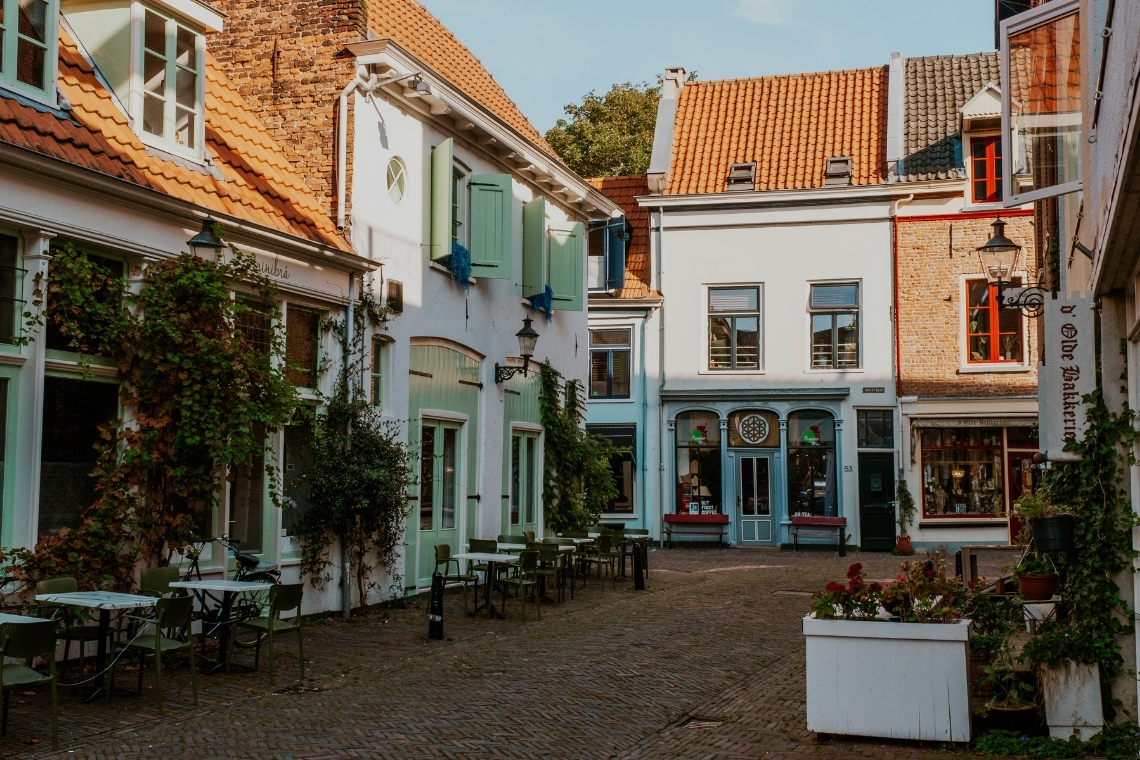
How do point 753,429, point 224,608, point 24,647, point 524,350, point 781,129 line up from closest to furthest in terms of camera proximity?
point 24,647 < point 224,608 < point 524,350 < point 753,429 < point 781,129

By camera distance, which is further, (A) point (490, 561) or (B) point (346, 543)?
(A) point (490, 561)

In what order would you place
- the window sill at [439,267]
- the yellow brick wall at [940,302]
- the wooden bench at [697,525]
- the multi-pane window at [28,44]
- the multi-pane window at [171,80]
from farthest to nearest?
the wooden bench at [697,525], the yellow brick wall at [940,302], the window sill at [439,267], the multi-pane window at [171,80], the multi-pane window at [28,44]

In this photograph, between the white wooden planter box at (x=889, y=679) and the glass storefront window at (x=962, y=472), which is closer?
the white wooden planter box at (x=889, y=679)

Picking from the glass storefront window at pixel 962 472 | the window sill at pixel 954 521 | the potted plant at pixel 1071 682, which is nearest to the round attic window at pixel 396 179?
the potted plant at pixel 1071 682

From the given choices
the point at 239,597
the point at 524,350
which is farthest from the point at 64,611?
the point at 524,350

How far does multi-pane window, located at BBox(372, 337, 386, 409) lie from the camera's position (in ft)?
45.8

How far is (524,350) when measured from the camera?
55.4 feet

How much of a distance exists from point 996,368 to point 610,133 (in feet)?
47.7

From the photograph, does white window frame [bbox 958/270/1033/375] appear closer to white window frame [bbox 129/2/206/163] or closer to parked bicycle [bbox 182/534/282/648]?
parked bicycle [bbox 182/534/282/648]

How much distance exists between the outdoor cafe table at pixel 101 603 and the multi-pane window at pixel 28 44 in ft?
13.7

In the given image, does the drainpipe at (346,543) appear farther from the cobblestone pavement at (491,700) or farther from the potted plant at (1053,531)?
the potted plant at (1053,531)

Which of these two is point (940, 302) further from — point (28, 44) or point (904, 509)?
point (28, 44)

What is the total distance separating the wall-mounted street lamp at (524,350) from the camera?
16688 millimetres

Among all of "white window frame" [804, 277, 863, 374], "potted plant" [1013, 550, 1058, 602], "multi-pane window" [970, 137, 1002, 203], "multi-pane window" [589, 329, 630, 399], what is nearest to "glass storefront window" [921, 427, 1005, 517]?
"white window frame" [804, 277, 863, 374]
